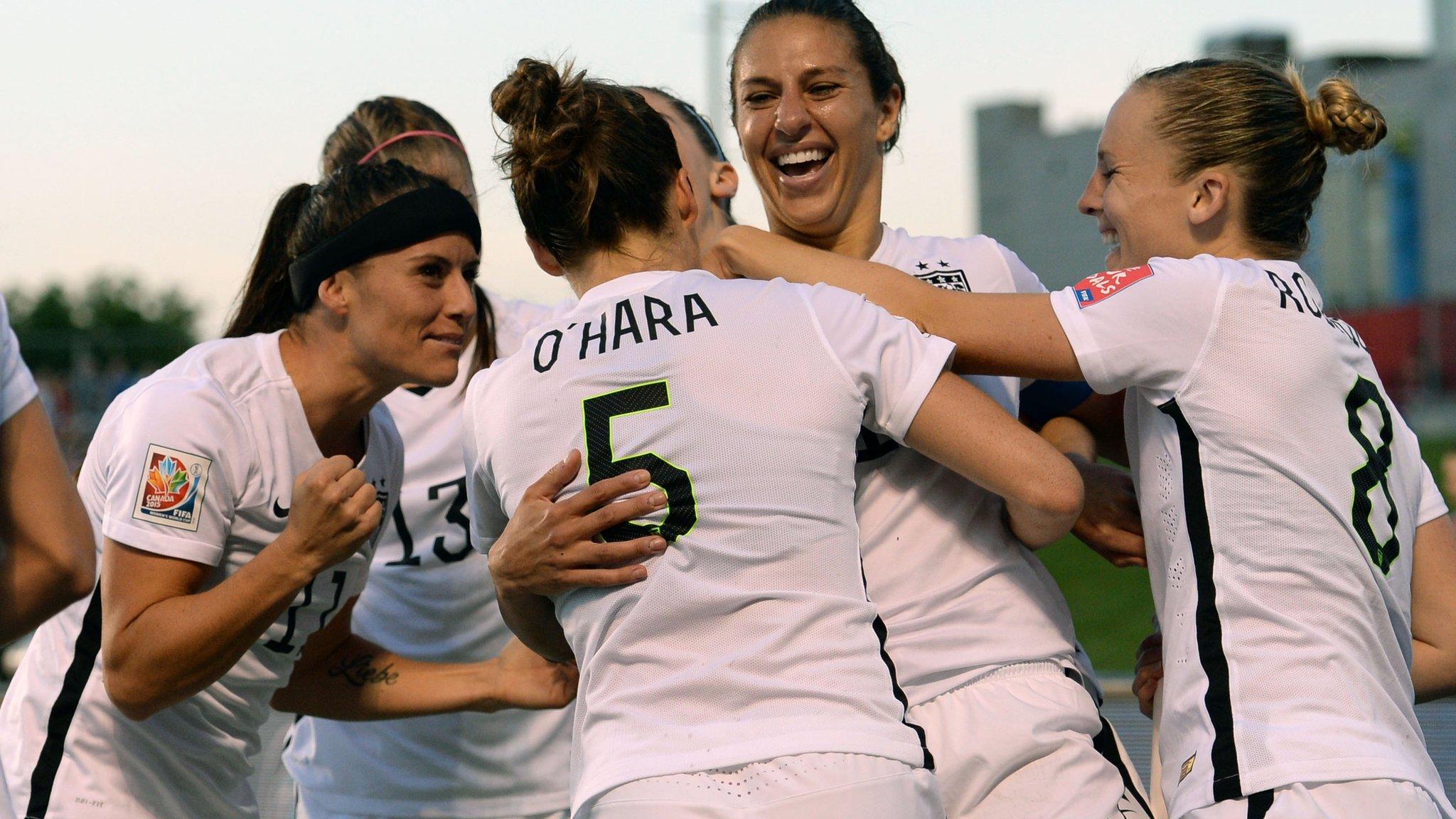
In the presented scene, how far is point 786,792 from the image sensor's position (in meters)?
2.23

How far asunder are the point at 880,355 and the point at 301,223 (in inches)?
70.5

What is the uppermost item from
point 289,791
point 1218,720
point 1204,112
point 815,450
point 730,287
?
point 1204,112

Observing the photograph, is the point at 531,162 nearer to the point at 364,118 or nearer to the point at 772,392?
the point at 772,392

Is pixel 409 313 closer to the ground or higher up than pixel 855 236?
closer to the ground

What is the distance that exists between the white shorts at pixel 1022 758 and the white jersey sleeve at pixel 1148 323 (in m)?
0.63

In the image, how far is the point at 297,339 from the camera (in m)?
3.54

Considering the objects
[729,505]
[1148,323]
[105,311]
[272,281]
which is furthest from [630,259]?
[105,311]

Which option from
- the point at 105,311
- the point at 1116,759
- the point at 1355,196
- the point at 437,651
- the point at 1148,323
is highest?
the point at 1148,323

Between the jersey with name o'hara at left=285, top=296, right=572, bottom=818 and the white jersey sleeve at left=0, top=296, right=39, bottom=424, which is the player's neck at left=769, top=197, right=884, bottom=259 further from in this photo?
the white jersey sleeve at left=0, top=296, right=39, bottom=424

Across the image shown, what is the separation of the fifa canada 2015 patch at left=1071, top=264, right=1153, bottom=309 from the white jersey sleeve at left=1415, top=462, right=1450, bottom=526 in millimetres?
736

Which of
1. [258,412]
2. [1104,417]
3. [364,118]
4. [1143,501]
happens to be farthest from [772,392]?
[364,118]

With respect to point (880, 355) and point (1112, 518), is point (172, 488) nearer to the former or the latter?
point (880, 355)

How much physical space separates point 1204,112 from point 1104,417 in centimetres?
70

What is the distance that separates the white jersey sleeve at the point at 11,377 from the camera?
2.58 meters
